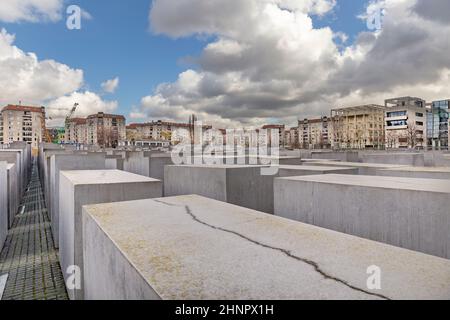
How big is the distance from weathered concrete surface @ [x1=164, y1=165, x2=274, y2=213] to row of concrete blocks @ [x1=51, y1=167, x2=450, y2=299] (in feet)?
8.74

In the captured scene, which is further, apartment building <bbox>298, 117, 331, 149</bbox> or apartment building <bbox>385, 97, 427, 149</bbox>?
apartment building <bbox>298, 117, 331, 149</bbox>

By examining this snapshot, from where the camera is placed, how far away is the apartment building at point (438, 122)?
83.2m

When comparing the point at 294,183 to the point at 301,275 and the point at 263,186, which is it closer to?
the point at 263,186

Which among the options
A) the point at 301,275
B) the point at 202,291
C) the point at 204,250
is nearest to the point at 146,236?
the point at 204,250

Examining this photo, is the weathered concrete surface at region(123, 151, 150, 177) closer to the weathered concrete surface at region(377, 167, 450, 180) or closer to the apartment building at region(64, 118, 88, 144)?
the weathered concrete surface at region(377, 167, 450, 180)

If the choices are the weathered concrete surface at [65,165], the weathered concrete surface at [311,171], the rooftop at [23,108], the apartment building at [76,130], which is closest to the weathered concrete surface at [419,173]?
the weathered concrete surface at [311,171]

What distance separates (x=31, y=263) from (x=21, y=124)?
128119mm

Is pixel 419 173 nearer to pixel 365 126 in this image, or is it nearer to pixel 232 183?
pixel 232 183

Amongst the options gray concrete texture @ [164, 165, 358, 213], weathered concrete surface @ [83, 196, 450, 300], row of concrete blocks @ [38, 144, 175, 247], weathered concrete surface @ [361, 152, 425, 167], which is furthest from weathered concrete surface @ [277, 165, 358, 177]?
weathered concrete surface @ [361, 152, 425, 167]

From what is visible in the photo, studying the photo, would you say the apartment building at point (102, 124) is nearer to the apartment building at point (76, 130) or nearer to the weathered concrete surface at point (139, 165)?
the apartment building at point (76, 130)

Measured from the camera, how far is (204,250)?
262 centimetres

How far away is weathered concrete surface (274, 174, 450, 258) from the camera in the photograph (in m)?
3.93

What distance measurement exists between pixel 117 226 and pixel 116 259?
731mm

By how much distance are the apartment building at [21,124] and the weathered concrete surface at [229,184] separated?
400 feet
